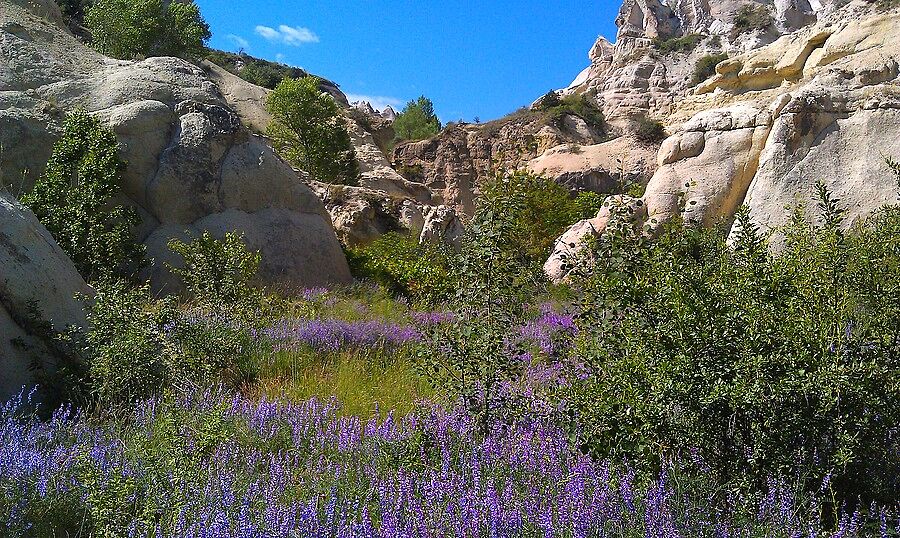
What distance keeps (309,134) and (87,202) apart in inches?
832

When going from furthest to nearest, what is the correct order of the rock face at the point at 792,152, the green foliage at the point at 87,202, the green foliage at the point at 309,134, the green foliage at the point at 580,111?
the green foliage at the point at 580,111
the green foliage at the point at 309,134
the rock face at the point at 792,152
the green foliage at the point at 87,202

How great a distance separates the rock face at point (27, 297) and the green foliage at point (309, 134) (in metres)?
22.7

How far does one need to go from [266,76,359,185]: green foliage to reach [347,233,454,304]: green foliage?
1504 centimetres

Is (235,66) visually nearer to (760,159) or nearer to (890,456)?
(760,159)

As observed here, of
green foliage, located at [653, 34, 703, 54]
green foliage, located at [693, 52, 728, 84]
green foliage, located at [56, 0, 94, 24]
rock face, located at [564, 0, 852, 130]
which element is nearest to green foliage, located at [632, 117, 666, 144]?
rock face, located at [564, 0, 852, 130]

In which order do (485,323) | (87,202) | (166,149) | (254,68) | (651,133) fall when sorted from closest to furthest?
(485,323), (87,202), (166,149), (651,133), (254,68)

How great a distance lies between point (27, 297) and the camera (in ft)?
18.0

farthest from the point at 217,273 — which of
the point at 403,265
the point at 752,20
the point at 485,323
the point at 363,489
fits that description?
the point at 752,20

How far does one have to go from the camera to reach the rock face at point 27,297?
5.17 m

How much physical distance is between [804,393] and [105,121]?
408 inches

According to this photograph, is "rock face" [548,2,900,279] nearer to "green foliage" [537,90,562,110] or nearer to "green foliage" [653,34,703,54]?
"green foliage" [537,90,562,110]

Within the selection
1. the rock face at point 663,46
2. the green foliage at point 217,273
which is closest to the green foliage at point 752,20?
the rock face at point 663,46

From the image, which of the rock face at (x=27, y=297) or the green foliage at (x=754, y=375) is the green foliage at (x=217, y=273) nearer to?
the rock face at (x=27, y=297)

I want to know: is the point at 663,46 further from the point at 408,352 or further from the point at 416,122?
the point at 408,352
